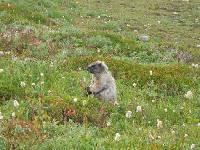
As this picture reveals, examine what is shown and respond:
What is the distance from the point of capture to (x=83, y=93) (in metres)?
13.5

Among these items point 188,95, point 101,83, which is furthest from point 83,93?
point 188,95

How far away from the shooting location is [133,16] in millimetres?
35844

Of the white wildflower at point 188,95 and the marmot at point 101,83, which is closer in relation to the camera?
the marmot at point 101,83

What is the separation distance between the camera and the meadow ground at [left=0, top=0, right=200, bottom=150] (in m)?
10.1

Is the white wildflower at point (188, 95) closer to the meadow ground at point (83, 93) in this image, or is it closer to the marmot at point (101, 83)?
the meadow ground at point (83, 93)

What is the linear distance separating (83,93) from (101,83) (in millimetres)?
724

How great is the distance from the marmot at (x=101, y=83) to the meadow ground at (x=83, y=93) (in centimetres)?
30

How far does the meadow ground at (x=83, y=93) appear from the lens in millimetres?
10086

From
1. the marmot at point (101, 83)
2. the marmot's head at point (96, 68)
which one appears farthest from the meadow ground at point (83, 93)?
the marmot's head at point (96, 68)

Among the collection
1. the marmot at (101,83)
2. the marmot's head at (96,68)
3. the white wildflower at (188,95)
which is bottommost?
the white wildflower at (188,95)

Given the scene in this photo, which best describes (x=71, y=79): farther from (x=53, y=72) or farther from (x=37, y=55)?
(x=37, y=55)

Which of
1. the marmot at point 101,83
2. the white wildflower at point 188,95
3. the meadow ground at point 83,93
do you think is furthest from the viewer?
the white wildflower at point 188,95

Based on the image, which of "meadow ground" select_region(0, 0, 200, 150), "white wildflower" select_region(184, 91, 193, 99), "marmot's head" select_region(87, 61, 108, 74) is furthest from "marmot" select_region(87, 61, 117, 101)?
"white wildflower" select_region(184, 91, 193, 99)

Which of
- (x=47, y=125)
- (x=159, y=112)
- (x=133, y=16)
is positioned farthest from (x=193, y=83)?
(x=133, y=16)
